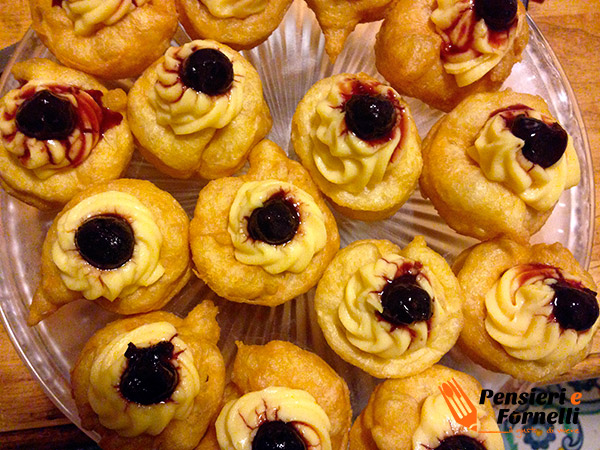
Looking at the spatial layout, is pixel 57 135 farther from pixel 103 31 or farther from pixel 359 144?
pixel 359 144

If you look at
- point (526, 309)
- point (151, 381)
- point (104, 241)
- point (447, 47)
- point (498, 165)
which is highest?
point (447, 47)

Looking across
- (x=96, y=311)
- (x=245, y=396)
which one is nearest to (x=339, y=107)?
(x=245, y=396)

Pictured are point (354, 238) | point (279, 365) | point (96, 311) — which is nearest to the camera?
point (279, 365)

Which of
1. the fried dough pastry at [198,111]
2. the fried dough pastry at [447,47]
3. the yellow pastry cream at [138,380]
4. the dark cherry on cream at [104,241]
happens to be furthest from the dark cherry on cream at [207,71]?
the yellow pastry cream at [138,380]

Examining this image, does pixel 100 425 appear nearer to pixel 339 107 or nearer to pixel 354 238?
pixel 354 238

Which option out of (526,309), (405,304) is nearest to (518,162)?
(526,309)

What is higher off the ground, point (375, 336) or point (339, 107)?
point (339, 107)
